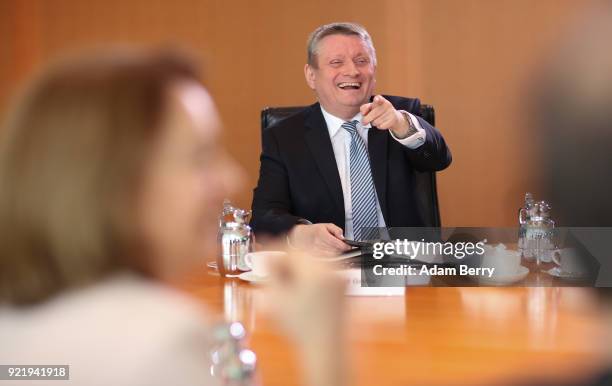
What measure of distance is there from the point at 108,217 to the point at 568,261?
1.56m

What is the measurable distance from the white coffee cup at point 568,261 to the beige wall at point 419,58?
7.57ft

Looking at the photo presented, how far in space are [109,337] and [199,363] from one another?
88mm

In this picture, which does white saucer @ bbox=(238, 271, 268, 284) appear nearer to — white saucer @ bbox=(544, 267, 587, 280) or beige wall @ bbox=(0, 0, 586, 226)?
white saucer @ bbox=(544, 267, 587, 280)

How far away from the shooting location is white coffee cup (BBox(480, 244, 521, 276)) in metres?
1.94

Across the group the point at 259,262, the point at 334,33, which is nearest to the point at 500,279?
Answer: the point at 259,262

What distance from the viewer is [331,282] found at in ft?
2.48

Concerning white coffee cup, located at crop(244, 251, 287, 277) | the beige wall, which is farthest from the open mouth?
the beige wall

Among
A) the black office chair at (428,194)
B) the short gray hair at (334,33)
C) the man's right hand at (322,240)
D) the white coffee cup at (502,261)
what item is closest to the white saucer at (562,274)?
the white coffee cup at (502,261)

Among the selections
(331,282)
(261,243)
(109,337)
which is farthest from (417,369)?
(261,243)

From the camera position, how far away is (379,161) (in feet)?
9.21

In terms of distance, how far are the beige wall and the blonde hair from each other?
3710mm

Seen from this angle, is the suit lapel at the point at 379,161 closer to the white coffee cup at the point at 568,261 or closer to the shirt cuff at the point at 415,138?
the shirt cuff at the point at 415,138

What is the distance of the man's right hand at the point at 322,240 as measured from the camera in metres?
2.11

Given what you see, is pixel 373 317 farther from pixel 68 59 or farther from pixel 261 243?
pixel 68 59
